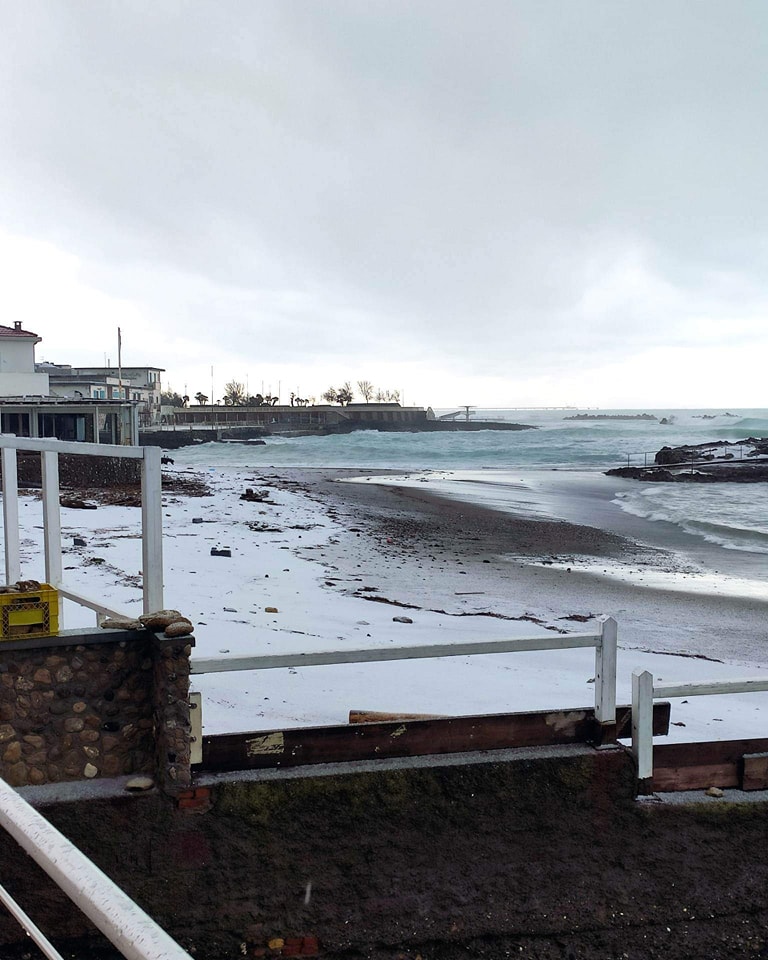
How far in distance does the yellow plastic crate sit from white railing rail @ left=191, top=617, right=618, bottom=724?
0.86 meters

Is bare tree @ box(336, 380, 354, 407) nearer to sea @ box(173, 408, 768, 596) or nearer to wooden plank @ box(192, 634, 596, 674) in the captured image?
sea @ box(173, 408, 768, 596)

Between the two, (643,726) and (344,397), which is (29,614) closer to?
(643,726)

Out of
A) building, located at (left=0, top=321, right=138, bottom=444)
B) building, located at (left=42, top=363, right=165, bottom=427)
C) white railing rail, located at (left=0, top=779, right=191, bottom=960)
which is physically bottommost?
white railing rail, located at (left=0, top=779, right=191, bottom=960)

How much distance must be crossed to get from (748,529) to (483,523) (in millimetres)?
7690

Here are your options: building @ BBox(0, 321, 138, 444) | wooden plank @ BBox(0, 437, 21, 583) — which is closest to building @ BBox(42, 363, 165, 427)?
building @ BBox(0, 321, 138, 444)

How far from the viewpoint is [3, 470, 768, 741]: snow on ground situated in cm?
662

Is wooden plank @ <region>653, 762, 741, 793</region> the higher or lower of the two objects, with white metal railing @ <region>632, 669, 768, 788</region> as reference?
lower

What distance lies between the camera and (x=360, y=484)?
37.1 metres

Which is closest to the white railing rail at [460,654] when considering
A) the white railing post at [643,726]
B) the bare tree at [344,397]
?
the white railing post at [643,726]

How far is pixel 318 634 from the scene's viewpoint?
9.01 m

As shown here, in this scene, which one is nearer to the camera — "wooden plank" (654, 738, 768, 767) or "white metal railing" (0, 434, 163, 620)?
"white metal railing" (0, 434, 163, 620)

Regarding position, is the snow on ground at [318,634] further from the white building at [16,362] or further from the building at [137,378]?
the building at [137,378]

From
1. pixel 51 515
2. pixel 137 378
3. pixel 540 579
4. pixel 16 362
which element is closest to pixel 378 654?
pixel 51 515

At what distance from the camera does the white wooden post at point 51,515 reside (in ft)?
18.4
